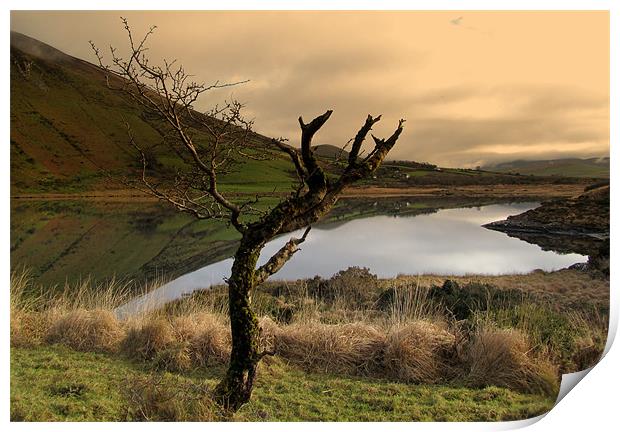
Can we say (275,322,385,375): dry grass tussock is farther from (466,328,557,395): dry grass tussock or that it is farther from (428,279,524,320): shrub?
(428,279,524,320): shrub

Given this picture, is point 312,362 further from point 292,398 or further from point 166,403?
point 166,403

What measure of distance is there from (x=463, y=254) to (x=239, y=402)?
11.4 m

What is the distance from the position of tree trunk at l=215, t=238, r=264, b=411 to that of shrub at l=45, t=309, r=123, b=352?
6.92 ft

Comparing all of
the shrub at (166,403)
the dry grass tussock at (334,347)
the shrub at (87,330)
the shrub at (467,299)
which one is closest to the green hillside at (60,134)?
the shrub at (467,299)

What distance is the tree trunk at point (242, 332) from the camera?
12.0 ft

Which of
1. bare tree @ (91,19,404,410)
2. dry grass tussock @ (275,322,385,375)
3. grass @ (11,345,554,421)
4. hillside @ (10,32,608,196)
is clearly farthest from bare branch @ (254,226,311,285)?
hillside @ (10,32,608,196)

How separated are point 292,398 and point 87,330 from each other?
2500 mm

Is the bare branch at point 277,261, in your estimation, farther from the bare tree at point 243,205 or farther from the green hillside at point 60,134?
the green hillside at point 60,134

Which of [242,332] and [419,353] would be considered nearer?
[242,332]

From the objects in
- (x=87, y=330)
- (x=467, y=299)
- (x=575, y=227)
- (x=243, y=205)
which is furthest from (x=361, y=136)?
(x=575, y=227)

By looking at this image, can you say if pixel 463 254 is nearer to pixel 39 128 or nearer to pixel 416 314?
pixel 416 314

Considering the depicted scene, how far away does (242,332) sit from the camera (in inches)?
147

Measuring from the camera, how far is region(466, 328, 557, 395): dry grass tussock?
4.61 m

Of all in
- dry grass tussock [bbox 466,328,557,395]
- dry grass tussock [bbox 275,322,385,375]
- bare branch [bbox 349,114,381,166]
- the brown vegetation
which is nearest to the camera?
bare branch [bbox 349,114,381,166]
